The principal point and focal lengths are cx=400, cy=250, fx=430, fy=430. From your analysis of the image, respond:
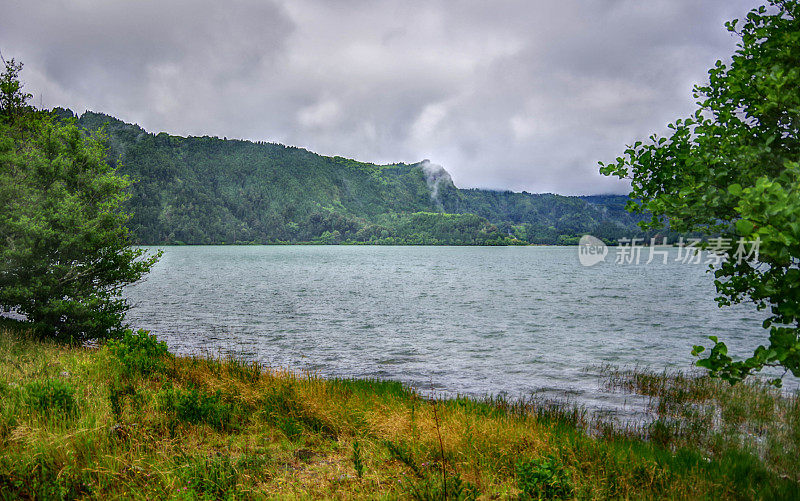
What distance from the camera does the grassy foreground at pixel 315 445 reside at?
6.57m

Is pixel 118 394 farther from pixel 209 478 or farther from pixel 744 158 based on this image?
pixel 744 158

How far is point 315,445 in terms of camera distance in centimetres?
912

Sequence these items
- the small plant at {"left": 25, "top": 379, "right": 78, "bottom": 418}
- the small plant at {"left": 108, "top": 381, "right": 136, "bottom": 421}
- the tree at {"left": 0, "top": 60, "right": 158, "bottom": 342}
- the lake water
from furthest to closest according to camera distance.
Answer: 1. the lake water
2. the tree at {"left": 0, "top": 60, "right": 158, "bottom": 342}
3. the small plant at {"left": 108, "top": 381, "right": 136, "bottom": 421}
4. the small plant at {"left": 25, "top": 379, "right": 78, "bottom": 418}

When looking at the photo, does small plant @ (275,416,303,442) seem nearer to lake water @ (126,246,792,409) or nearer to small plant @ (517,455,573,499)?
small plant @ (517,455,573,499)

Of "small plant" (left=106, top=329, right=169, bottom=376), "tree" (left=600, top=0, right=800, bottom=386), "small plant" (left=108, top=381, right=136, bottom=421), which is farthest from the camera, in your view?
"small plant" (left=106, top=329, right=169, bottom=376)

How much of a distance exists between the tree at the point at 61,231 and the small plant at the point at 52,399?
10414mm

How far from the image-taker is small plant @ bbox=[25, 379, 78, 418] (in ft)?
28.6

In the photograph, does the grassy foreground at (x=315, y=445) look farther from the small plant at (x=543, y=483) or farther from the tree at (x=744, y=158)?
the tree at (x=744, y=158)

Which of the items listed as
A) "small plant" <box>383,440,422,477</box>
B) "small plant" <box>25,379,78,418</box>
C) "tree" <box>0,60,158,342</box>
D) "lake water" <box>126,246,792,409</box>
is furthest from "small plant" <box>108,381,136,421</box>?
"lake water" <box>126,246,792,409</box>

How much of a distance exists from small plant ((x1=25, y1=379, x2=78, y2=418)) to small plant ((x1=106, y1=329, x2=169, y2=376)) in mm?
2960

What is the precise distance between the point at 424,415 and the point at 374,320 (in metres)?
28.9

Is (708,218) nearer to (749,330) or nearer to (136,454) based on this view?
(136,454)

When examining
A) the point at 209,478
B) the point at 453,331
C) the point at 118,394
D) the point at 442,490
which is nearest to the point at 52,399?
the point at 118,394

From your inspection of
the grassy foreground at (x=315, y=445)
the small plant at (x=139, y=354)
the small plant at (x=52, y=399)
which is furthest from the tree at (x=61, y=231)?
the small plant at (x=52, y=399)
